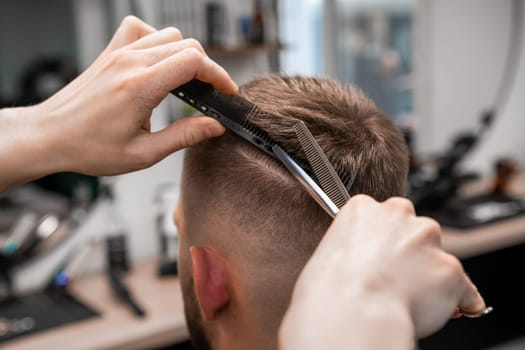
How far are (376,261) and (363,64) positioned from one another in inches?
155

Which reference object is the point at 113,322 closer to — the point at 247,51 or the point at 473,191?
the point at 247,51

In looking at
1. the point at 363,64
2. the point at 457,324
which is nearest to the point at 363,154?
the point at 457,324

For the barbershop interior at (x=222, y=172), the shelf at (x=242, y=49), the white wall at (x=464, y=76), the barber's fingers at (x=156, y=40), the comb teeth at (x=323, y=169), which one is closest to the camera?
the comb teeth at (x=323, y=169)

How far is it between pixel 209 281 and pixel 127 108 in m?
0.31

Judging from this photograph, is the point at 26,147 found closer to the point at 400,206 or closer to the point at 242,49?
the point at 400,206

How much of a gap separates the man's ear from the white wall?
3.03 meters

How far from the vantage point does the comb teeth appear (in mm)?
737

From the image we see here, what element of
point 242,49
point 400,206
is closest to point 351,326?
point 400,206

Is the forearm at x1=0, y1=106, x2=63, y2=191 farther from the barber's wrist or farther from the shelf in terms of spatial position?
the shelf

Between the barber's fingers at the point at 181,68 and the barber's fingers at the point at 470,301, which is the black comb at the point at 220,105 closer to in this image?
the barber's fingers at the point at 181,68

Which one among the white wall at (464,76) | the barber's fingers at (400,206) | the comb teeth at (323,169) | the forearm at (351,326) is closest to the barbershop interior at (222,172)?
the white wall at (464,76)

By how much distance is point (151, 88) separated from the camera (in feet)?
2.51

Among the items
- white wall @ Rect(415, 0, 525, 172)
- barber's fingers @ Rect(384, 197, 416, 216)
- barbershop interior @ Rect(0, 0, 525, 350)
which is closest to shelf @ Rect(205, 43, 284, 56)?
barbershop interior @ Rect(0, 0, 525, 350)

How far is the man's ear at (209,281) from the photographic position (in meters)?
0.88
